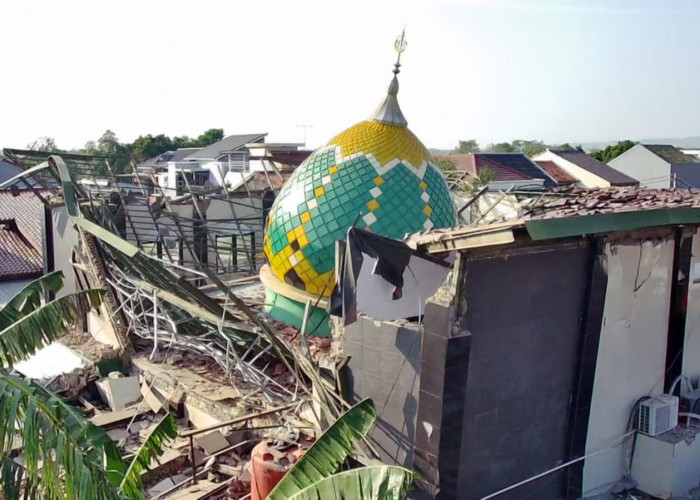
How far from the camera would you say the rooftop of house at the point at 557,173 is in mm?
44144

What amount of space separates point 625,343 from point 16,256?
2362 cm

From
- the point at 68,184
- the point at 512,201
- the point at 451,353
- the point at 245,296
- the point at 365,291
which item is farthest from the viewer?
the point at 512,201

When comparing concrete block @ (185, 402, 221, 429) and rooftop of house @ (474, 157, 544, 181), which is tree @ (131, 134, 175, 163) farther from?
concrete block @ (185, 402, 221, 429)

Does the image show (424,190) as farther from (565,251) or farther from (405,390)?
(405,390)

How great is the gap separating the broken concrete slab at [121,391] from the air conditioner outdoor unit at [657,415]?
27.6ft

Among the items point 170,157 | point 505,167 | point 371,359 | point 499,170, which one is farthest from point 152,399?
point 170,157

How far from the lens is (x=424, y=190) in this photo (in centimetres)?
1162

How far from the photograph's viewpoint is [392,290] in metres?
9.34

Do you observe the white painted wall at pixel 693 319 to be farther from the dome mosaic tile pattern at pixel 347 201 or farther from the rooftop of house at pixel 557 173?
the rooftop of house at pixel 557 173

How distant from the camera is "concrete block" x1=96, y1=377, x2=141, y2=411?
11.9m

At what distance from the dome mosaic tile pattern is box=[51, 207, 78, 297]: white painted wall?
21.4ft

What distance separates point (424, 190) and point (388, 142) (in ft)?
3.82

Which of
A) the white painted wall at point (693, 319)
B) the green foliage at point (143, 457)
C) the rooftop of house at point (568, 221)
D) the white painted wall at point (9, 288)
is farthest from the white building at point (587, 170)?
the green foliage at point (143, 457)

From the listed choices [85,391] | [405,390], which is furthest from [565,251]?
[85,391]
